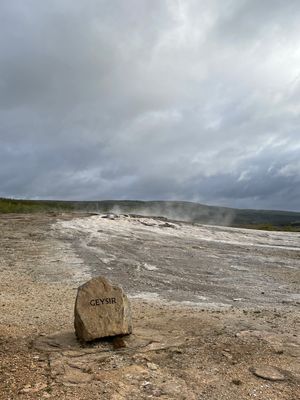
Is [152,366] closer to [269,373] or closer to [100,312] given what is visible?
[100,312]

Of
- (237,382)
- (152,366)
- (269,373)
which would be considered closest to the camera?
(237,382)

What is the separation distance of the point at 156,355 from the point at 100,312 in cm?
138

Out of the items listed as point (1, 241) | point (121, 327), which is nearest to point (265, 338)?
point (121, 327)

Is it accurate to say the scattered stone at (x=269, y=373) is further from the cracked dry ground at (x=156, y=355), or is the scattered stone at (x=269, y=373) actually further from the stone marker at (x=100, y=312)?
the stone marker at (x=100, y=312)

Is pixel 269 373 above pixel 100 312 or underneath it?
underneath

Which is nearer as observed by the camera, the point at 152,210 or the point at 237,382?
the point at 237,382

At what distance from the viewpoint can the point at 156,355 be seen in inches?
304

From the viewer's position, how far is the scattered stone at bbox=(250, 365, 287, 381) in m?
6.93

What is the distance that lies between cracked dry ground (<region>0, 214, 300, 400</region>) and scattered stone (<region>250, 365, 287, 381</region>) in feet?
0.05

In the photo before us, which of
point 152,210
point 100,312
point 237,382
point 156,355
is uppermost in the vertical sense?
point 152,210

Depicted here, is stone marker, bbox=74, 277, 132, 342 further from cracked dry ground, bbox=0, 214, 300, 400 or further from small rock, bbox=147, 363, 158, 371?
small rock, bbox=147, 363, 158, 371

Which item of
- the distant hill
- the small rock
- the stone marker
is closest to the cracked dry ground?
the small rock

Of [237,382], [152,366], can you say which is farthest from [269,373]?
[152,366]

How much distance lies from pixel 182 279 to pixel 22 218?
54.1 feet
